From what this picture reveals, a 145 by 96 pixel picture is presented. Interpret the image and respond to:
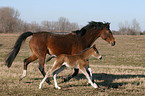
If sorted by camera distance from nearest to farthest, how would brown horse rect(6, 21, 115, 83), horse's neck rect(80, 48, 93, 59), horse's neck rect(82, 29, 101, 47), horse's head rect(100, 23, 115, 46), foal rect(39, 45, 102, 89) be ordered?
foal rect(39, 45, 102, 89), horse's neck rect(80, 48, 93, 59), brown horse rect(6, 21, 115, 83), horse's neck rect(82, 29, 101, 47), horse's head rect(100, 23, 115, 46)

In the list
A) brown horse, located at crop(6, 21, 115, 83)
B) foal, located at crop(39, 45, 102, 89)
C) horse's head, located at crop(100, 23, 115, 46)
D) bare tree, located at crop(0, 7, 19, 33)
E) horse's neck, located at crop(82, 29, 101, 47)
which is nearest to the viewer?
foal, located at crop(39, 45, 102, 89)

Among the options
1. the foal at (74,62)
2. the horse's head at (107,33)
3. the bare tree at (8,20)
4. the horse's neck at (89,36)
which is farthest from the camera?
the bare tree at (8,20)

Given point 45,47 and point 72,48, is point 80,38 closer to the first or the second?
point 72,48

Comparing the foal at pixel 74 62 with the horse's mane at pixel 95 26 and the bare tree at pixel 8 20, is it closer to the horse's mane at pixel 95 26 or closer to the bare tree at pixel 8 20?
the horse's mane at pixel 95 26

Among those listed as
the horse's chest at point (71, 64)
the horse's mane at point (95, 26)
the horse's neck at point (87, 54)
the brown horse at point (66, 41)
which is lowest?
the horse's chest at point (71, 64)

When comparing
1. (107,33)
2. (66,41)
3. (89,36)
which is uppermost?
(107,33)

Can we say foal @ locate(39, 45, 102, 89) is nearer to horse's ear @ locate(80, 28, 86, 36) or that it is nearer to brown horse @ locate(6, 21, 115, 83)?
brown horse @ locate(6, 21, 115, 83)

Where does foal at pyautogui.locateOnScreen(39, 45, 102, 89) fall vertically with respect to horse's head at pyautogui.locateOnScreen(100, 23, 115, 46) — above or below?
below

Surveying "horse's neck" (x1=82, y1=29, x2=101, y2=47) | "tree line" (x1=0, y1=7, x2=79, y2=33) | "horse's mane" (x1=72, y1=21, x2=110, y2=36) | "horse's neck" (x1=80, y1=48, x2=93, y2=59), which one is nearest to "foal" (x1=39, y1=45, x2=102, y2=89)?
"horse's neck" (x1=80, y1=48, x2=93, y2=59)

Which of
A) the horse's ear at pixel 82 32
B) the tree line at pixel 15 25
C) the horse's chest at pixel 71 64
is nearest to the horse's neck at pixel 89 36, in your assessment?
the horse's ear at pixel 82 32

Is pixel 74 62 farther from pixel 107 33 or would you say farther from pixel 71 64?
pixel 107 33

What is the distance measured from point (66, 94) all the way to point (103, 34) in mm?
3434

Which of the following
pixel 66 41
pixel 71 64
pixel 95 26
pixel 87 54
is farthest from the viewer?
pixel 95 26

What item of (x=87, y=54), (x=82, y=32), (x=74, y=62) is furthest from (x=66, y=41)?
(x=74, y=62)
